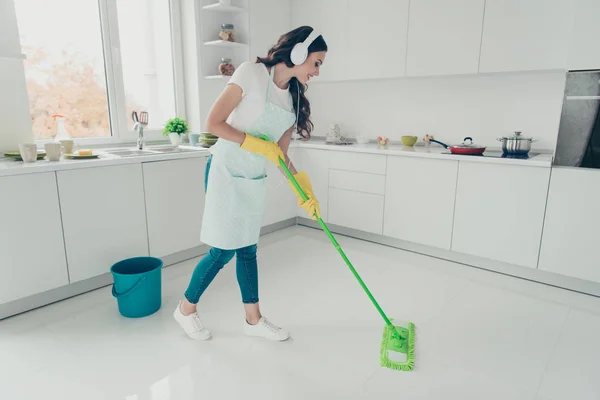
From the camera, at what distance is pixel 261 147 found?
5.15ft

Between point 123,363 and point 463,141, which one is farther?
point 463,141

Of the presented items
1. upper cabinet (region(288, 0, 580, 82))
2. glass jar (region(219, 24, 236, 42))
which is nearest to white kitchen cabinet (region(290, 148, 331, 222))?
upper cabinet (region(288, 0, 580, 82))

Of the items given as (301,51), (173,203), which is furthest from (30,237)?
(301,51)

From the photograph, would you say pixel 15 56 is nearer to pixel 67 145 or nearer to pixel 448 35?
pixel 67 145

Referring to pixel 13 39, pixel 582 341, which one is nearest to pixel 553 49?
pixel 582 341

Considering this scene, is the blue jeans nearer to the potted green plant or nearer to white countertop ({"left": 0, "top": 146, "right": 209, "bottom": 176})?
white countertop ({"left": 0, "top": 146, "right": 209, "bottom": 176})

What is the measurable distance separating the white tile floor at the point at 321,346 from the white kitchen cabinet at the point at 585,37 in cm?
128

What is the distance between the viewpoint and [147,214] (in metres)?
2.45

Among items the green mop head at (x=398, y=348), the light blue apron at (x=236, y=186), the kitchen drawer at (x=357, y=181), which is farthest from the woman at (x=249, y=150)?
the kitchen drawer at (x=357, y=181)

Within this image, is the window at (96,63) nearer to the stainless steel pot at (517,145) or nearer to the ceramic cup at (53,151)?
the ceramic cup at (53,151)

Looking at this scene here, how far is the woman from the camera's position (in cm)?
154

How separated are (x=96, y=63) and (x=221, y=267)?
6.40ft

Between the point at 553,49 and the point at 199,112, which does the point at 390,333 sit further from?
the point at 199,112

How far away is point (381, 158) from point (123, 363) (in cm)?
210
